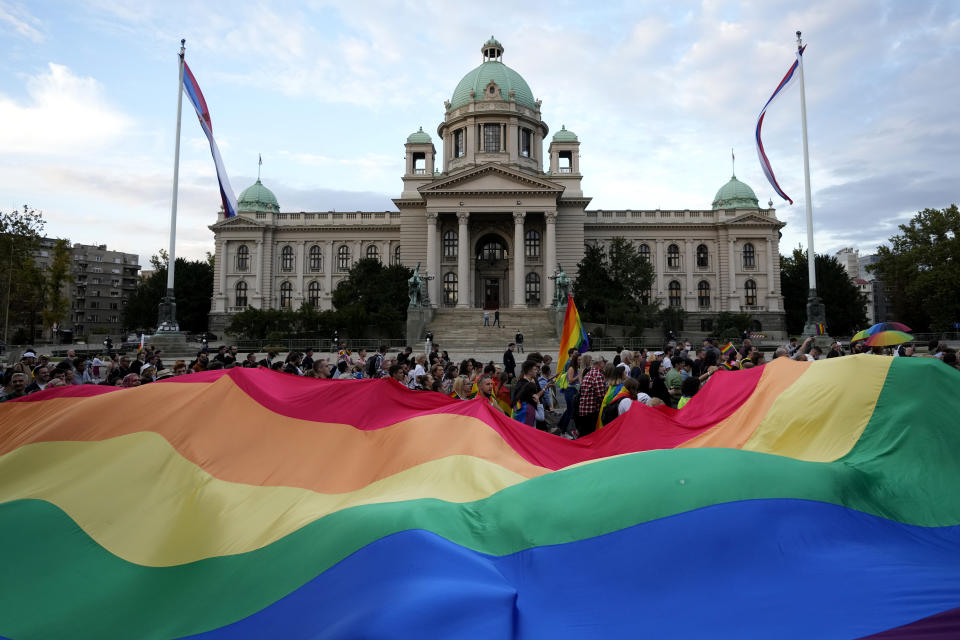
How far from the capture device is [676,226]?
6438 cm

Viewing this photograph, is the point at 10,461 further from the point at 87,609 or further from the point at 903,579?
the point at 903,579

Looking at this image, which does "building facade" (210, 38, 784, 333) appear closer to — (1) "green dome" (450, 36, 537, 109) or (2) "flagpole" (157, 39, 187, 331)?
(1) "green dome" (450, 36, 537, 109)

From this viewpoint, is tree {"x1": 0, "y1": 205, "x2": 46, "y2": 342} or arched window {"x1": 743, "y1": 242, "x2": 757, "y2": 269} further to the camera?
arched window {"x1": 743, "y1": 242, "x2": 757, "y2": 269}

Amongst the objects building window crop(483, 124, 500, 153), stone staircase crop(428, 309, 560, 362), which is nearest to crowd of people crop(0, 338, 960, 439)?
stone staircase crop(428, 309, 560, 362)

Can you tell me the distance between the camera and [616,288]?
51062 mm

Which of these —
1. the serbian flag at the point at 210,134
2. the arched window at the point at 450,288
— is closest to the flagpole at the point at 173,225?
the serbian flag at the point at 210,134

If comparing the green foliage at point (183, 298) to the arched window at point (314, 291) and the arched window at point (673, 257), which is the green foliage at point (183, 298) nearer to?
the arched window at point (314, 291)

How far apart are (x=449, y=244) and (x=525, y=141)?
1492 centimetres

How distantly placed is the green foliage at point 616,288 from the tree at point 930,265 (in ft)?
78.6

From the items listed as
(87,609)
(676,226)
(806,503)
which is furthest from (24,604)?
(676,226)

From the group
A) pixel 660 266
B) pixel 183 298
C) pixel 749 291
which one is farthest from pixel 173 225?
pixel 749 291

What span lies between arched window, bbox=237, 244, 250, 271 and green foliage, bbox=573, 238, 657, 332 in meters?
36.6

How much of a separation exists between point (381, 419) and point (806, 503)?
4158 mm

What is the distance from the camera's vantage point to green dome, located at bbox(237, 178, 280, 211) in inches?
2608
